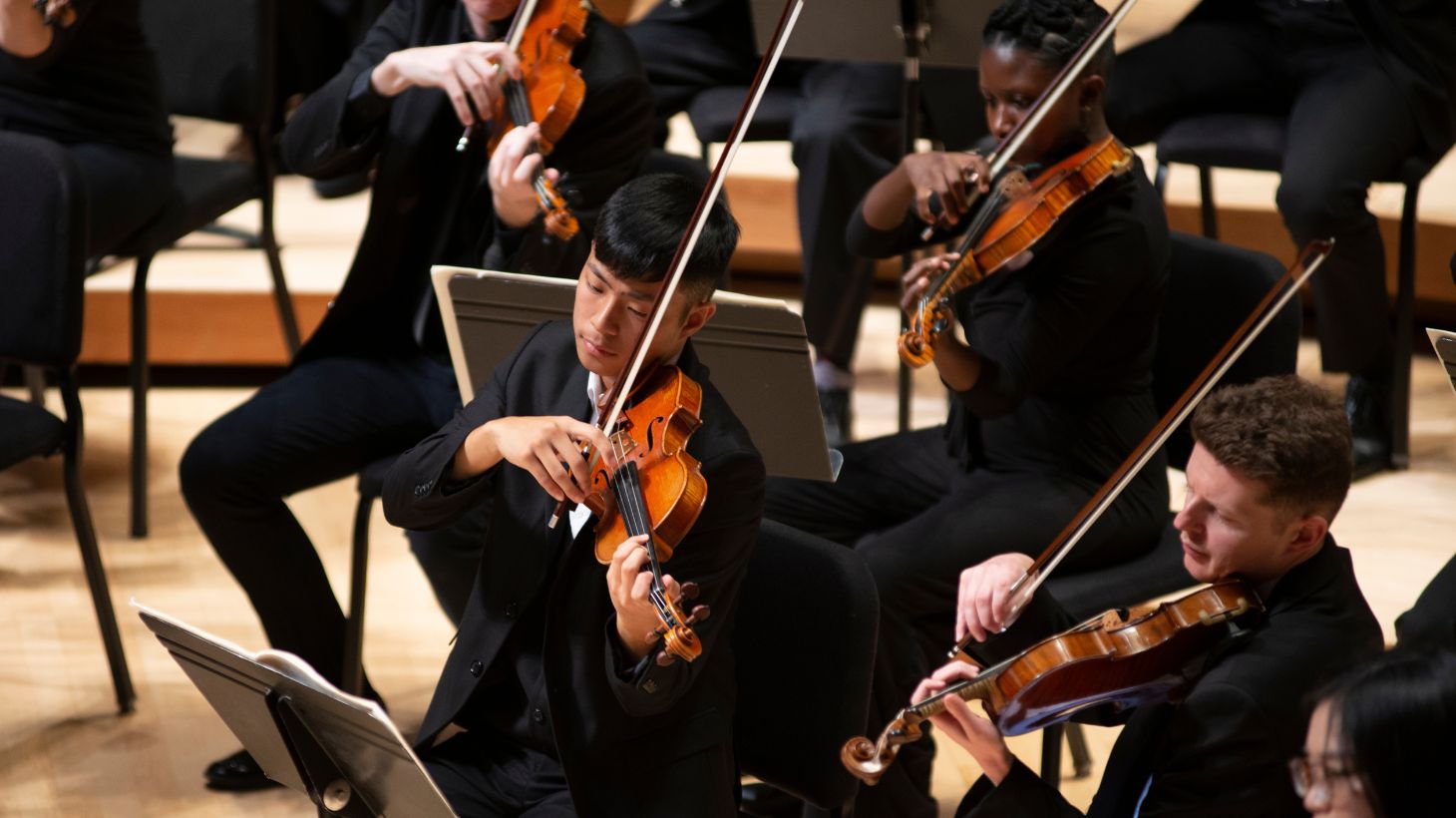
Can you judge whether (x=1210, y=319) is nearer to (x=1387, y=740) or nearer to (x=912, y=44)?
(x=912, y=44)

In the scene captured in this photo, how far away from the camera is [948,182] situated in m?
2.43

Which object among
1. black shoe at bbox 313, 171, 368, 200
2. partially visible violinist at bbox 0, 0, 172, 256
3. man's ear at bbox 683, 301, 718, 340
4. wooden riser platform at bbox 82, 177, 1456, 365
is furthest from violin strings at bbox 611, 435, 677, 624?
wooden riser platform at bbox 82, 177, 1456, 365

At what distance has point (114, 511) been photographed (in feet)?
11.4

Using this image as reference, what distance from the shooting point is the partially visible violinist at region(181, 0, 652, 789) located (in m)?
2.55

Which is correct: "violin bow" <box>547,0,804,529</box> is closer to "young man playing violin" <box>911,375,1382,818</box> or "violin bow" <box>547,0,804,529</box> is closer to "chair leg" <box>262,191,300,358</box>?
"young man playing violin" <box>911,375,1382,818</box>

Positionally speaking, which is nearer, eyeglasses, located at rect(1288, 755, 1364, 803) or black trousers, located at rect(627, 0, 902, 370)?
eyeglasses, located at rect(1288, 755, 1364, 803)

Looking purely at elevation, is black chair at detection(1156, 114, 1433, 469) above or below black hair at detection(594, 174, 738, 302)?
below

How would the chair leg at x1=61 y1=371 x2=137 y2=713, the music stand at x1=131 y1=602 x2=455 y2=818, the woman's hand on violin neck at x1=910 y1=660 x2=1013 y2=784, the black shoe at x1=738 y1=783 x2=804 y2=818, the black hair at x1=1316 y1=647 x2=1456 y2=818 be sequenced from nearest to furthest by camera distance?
1. the black hair at x1=1316 y1=647 x2=1456 y2=818
2. the music stand at x1=131 y1=602 x2=455 y2=818
3. the woman's hand on violin neck at x1=910 y1=660 x2=1013 y2=784
4. the black shoe at x1=738 y1=783 x2=804 y2=818
5. the chair leg at x1=61 y1=371 x2=137 y2=713

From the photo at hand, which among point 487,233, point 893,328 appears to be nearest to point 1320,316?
point 893,328

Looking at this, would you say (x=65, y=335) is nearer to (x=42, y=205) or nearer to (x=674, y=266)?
(x=42, y=205)

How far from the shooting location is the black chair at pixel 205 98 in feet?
10.9

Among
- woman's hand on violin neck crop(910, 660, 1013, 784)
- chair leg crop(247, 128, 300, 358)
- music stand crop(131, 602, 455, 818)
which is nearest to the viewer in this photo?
music stand crop(131, 602, 455, 818)

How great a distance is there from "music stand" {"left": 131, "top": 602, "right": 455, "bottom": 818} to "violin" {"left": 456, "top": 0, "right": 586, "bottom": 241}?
0.93 meters

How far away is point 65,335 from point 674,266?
4.17 ft
